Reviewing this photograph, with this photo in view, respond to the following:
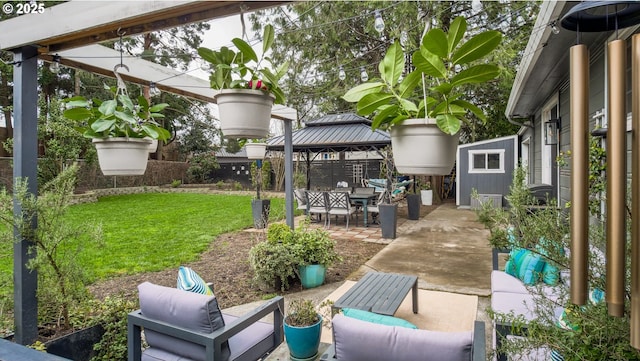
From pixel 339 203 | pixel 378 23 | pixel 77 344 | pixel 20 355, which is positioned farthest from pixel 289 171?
pixel 378 23

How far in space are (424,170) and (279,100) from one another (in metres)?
0.88

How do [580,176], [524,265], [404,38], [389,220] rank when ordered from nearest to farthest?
[580,176], [524,265], [389,220], [404,38]

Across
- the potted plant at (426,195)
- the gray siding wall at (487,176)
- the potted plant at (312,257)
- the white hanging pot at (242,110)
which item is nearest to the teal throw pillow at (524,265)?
the potted plant at (312,257)

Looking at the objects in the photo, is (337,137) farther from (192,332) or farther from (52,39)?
(192,332)

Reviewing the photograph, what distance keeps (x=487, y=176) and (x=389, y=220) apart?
6032 mm

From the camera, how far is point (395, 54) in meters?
1.38

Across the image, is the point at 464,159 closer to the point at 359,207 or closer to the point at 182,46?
the point at 359,207

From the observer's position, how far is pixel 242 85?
5.54 feet

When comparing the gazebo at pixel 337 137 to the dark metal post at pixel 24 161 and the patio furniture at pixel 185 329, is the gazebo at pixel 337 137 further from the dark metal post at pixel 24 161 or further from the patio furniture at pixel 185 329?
the dark metal post at pixel 24 161

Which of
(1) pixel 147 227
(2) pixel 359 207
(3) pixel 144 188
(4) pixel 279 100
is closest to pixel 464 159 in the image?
(2) pixel 359 207

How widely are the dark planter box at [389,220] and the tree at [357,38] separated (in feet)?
17.0

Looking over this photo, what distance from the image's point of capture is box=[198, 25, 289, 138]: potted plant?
164cm

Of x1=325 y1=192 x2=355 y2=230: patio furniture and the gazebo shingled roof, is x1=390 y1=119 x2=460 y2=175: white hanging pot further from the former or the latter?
the gazebo shingled roof

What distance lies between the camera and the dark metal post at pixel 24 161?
7.27 feet
